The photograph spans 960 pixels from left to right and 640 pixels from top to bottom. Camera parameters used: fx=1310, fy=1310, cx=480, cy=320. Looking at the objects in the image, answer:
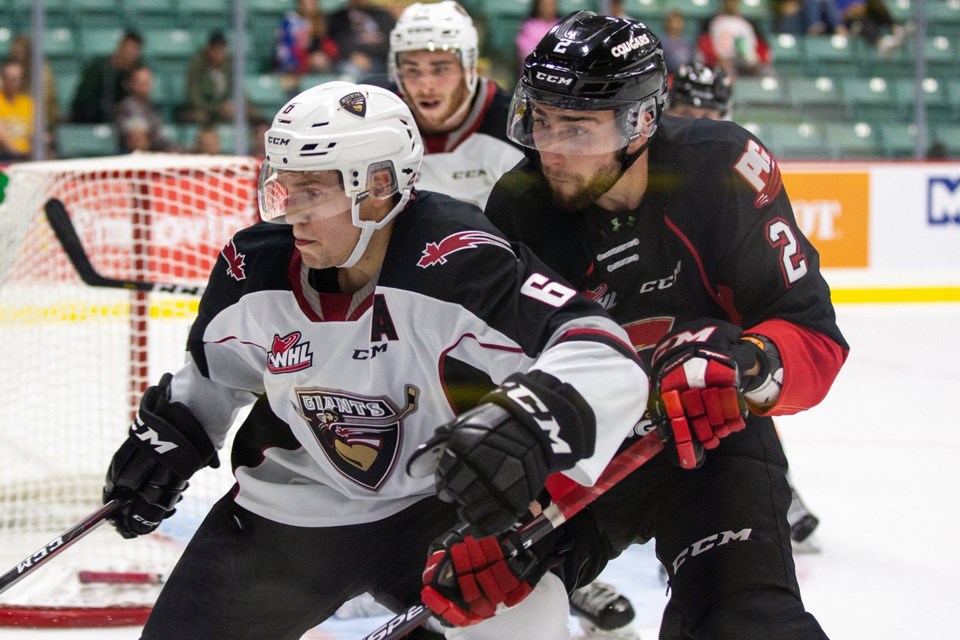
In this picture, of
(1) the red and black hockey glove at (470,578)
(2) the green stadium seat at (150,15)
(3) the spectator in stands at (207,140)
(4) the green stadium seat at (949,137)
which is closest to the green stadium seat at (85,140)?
(3) the spectator in stands at (207,140)

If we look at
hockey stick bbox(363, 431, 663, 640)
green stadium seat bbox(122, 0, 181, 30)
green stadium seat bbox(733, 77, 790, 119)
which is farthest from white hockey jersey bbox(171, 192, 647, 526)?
green stadium seat bbox(733, 77, 790, 119)

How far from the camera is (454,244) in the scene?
6.09ft

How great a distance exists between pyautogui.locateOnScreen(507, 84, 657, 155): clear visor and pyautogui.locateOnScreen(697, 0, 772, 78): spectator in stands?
18.5 ft

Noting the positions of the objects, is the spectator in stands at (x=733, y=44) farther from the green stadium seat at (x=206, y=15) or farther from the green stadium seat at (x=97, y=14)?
the green stadium seat at (x=97, y=14)

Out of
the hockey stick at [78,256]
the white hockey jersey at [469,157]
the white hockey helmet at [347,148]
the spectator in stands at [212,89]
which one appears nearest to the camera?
the white hockey helmet at [347,148]

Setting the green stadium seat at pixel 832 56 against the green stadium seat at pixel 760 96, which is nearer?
the green stadium seat at pixel 760 96

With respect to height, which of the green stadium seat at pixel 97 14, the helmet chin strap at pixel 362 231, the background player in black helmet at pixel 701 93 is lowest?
the green stadium seat at pixel 97 14

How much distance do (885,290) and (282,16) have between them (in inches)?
142

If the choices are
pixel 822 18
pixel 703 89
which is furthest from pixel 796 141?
pixel 703 89

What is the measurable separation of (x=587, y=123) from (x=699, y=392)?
480 millimetres

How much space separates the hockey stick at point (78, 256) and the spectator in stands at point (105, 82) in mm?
3750

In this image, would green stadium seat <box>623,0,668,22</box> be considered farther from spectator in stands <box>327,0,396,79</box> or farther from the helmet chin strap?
the helmet chin strap

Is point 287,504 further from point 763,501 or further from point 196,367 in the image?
point 763,501

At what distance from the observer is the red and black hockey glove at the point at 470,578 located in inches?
70.4
